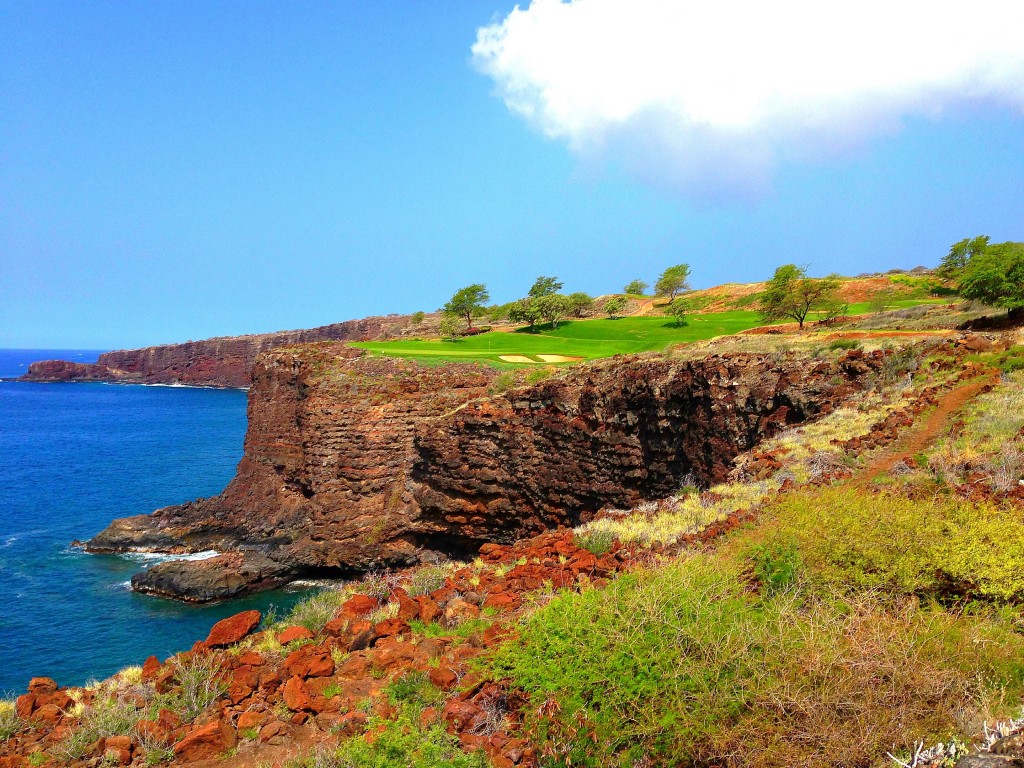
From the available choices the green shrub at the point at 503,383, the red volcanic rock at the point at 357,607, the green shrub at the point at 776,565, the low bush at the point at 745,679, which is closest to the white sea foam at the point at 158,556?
the green shrub at the point at 503,383

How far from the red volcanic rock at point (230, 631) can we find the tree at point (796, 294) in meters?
26.5

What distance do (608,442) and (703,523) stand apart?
35.3 ft

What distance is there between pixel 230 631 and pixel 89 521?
3352 cm

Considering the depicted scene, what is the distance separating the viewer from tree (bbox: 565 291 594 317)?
207ft

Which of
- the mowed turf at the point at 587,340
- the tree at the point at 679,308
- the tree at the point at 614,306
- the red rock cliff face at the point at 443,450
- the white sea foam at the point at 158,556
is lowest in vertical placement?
the white sea foam at the point at 158,556

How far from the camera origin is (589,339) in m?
44.7

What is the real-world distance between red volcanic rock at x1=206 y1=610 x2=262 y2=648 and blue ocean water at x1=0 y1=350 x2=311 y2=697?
30.4 feet

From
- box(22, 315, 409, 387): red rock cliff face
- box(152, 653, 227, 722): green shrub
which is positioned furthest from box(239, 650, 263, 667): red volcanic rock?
box(22, 315, 409, 387): red rock cliff face

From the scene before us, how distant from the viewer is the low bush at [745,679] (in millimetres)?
3412

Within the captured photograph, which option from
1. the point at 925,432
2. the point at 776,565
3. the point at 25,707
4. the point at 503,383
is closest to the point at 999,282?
the point at 925,432

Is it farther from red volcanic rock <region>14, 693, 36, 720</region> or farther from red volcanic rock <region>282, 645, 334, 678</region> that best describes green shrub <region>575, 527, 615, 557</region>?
red volcanic rock <region>14, 693, 36, 720</region>

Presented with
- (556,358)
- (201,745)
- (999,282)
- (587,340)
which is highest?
(999,282)

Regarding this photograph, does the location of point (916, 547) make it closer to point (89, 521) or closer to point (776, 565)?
point (776, 565)

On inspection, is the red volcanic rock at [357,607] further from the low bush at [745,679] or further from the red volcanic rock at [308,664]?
the low bush at [745,679]
